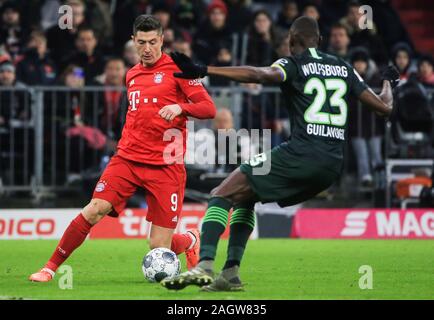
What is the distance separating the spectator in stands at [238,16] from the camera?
2164cm

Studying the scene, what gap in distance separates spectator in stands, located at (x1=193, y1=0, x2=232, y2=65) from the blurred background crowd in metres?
0.02

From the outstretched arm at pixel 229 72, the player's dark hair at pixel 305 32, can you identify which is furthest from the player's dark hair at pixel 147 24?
the outstretched arm at pixel 229 72

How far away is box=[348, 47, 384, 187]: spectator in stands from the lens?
61.6 ft

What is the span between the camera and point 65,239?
36.0 feet

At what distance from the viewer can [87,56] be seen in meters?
19.5

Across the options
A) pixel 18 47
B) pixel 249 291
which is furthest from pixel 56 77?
pixel 249 291

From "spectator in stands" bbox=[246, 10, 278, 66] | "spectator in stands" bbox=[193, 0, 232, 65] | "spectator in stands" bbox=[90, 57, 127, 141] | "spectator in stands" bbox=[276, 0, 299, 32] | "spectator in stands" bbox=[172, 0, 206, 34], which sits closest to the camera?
"spectator in stands" bbox=[90, 57, 127, 141]

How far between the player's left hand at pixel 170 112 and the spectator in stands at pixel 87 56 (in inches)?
360

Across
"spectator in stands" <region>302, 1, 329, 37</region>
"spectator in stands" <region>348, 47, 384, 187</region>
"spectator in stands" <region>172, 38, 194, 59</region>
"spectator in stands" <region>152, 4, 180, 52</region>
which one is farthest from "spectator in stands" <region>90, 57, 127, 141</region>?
"spectator in stands" <region>302, 1, 329, 37</region>

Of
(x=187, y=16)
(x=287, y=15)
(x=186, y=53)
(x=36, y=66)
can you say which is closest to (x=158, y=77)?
(x=186, y=53)

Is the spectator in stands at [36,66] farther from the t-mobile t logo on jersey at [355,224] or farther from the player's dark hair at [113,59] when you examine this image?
the t-mobile t logo on jersey at [355,224]

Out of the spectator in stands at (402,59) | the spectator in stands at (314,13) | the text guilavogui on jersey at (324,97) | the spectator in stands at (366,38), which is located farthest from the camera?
the spectator in stands at (314,13)

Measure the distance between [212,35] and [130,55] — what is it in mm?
2184

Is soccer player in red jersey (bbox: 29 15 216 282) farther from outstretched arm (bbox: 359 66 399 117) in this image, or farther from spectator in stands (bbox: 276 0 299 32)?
spectator in stands (bbox: 276 0 299 32)
